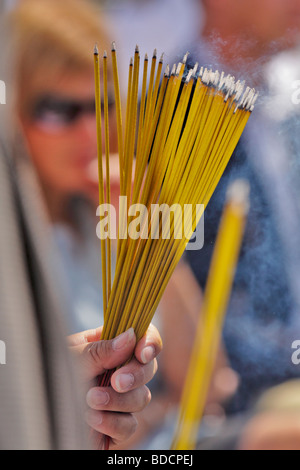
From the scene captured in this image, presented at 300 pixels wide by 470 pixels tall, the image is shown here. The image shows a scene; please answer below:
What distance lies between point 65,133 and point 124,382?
0.27 m

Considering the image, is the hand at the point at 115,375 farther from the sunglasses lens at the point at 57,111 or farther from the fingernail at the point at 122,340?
the sunglasses lens at the point at 57,111

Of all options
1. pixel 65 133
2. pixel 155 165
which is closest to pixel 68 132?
pixel 65 133

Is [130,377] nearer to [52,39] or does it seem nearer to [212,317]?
[212,317]

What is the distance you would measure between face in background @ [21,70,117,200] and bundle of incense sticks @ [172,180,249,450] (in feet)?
0.53

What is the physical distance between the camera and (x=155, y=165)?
0.53m

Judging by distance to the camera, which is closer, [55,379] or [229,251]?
[55,379]

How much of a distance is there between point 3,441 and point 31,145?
0.36 meters

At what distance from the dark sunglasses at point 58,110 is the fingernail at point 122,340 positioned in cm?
23

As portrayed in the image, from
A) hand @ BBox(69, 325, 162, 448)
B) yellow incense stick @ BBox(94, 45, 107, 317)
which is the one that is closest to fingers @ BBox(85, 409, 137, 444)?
hand @ BBox(69, 325, 162, 448)

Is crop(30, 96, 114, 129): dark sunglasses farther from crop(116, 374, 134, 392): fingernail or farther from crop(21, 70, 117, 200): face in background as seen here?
crop(116, 374, 134, 392): fingernail

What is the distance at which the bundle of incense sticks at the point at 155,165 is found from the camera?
53 centimetres

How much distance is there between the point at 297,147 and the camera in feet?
1.97
